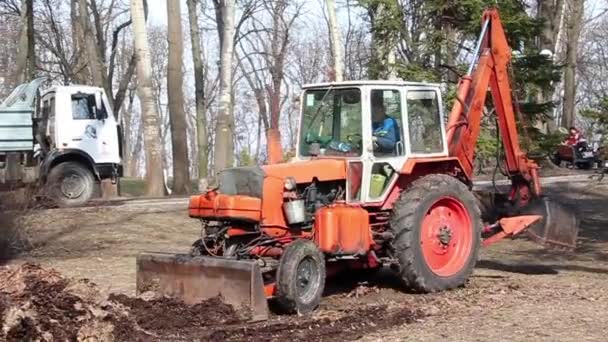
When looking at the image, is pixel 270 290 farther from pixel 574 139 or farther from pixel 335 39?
pixel 574 139

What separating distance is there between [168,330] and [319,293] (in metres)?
1.82

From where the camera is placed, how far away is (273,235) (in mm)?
9688

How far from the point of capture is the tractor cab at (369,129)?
33.6ft

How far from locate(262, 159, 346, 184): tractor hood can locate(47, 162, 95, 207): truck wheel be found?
431 inches

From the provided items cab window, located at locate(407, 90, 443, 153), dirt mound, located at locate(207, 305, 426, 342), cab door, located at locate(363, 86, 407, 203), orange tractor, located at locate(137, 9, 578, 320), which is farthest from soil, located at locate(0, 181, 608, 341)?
cab window, located at locate(407, 90, 443, 153)

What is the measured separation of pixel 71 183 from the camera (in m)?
20.2

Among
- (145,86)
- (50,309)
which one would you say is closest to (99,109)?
(145,86)

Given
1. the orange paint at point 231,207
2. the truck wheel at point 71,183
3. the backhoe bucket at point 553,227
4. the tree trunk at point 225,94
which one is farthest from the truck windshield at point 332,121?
the tree trunk at point 225,94

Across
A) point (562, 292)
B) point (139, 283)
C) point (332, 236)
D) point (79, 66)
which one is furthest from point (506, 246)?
point (79, 66)

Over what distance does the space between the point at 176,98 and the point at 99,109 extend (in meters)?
5.81

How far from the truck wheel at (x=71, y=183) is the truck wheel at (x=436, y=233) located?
36.4 feet

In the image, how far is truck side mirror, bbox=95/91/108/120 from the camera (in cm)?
2045

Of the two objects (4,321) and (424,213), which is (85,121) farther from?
(4,321)

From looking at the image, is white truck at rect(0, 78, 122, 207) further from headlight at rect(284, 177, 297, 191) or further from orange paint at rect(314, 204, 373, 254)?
orange paint at rect(314, 204, 373, 254)
